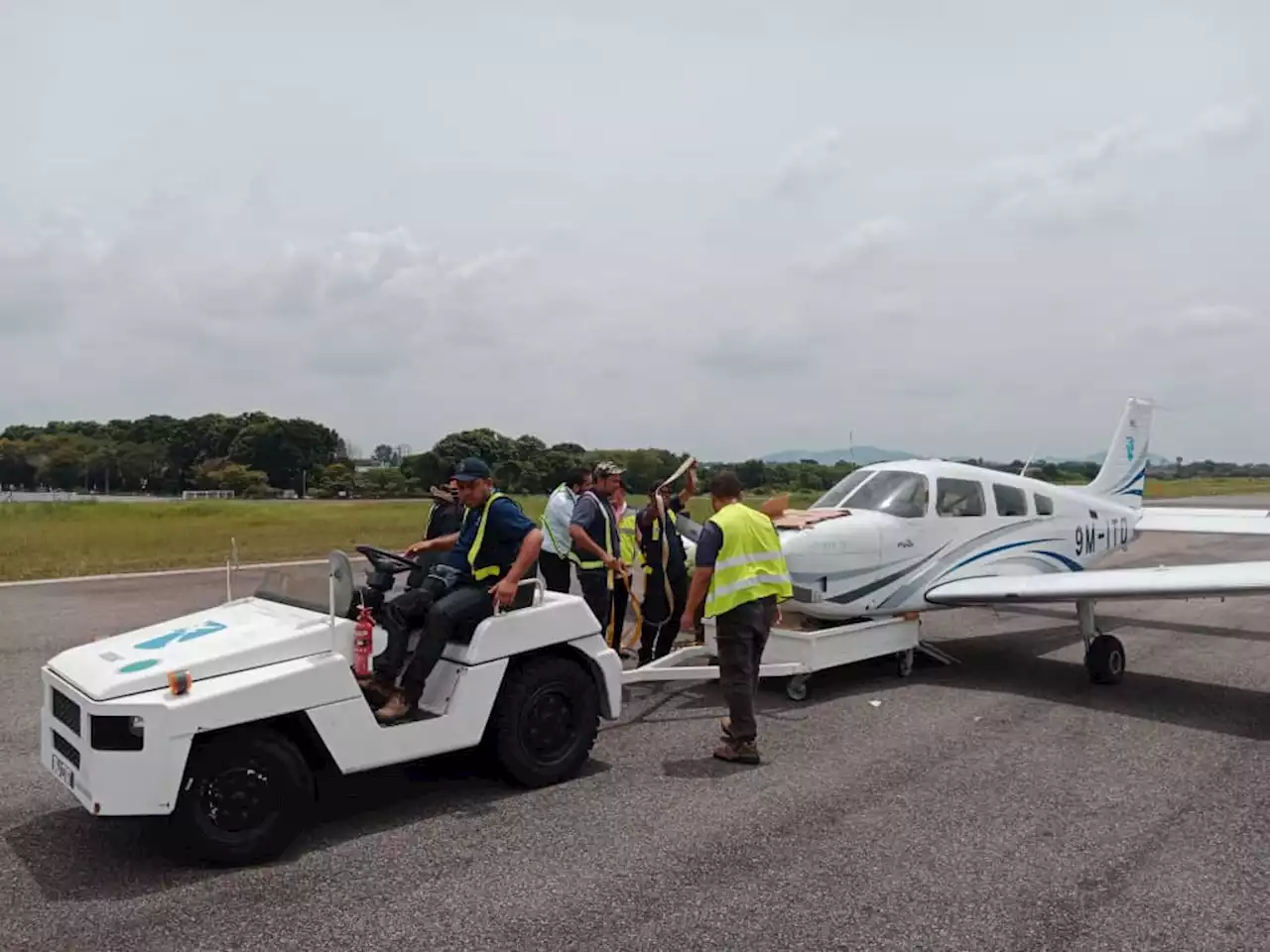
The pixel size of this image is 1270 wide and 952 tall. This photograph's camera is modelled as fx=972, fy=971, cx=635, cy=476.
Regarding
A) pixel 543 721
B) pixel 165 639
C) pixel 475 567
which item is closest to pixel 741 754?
pixel 543 721

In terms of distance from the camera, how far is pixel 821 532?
8.79 meters

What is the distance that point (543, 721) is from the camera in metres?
5.82

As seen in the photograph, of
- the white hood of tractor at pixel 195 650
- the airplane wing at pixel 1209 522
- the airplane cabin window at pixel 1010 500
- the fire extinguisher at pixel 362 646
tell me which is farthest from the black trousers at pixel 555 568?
the airplane wing at pixel 1209 522

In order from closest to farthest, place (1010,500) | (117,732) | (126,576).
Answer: (117,732), (1010,500), (126,576)

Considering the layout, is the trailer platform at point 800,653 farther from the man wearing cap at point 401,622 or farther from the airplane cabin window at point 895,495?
the man wearing cap at point 401,622

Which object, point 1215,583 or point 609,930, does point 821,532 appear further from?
point 609,930

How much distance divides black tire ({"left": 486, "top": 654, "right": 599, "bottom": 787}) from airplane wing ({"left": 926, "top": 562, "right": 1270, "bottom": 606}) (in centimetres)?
460

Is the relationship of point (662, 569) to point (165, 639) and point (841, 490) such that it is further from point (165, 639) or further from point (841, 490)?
point (165, 639)

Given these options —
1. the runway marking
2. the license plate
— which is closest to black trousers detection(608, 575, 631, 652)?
the license plate

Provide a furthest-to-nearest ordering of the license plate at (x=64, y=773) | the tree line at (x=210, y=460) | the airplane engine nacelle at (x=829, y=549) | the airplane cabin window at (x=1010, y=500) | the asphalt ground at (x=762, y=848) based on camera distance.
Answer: the tree line at (x=210, y=460), the airplane cabin window at (x=1010, y=500), the airplane engine nacelle at (x=829, y=549), the license plate at (x=64, y=773), the asphalt ground at (x=762, y=848)

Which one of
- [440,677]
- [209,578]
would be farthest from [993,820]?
[209,578]

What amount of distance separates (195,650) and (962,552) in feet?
23.9

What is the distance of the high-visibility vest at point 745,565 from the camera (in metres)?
6.43

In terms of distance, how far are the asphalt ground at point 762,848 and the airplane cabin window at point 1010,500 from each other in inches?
107
